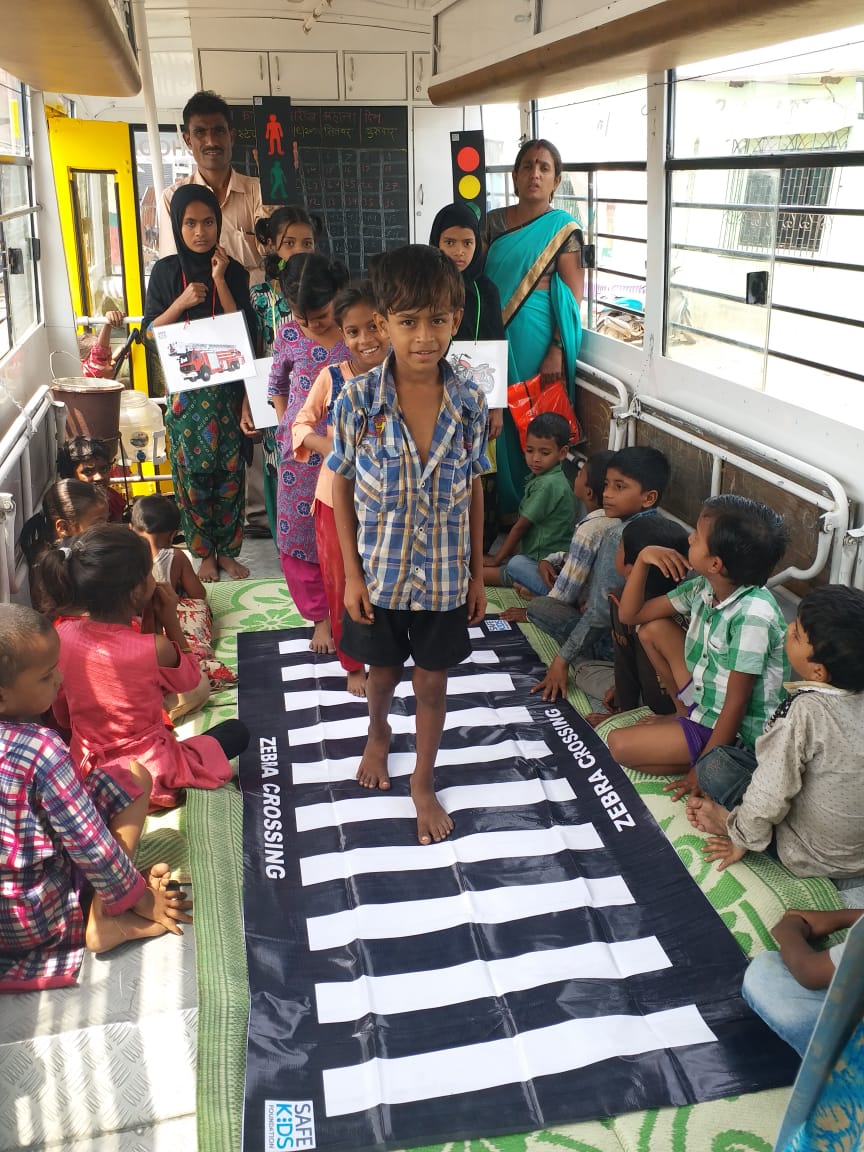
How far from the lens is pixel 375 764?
289 cm

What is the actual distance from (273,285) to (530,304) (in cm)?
117

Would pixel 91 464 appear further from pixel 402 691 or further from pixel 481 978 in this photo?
pixel 481 978

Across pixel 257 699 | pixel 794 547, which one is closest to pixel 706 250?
pixel 794 547

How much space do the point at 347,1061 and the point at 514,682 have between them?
165cm

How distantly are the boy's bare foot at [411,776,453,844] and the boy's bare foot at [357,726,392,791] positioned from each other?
0.16m

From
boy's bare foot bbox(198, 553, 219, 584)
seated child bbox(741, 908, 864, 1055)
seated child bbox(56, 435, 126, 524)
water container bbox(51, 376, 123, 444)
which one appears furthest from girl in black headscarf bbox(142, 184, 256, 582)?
seated child bbox(741, 908, 864, 1055)

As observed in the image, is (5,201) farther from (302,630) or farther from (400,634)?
(400,634)

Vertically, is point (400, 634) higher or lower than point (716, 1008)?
higher

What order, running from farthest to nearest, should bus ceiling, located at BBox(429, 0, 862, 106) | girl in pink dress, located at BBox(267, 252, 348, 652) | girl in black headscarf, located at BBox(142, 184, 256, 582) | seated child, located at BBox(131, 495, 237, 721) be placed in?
1. girl in black headscarf, located at BBox(142, 184, 256, 582)
2. seated child, located at BBox(131, 495, 237, 721)
3. girl in pink dress, located at BBox(267, 252, 348, 652)
4. bus ceiling, located at BBox(429, 0, 862, 106)

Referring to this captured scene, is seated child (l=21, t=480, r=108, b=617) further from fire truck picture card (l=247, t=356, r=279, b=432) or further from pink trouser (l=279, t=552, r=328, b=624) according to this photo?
fire truck picture card (l=247, t=356, r=279, b=432)

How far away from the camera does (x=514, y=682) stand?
11.4 feet

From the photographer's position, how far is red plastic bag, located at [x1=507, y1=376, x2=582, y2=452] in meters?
4.52

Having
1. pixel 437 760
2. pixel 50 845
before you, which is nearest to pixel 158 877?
pixel 50 845

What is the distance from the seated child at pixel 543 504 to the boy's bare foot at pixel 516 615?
6.0 inches
